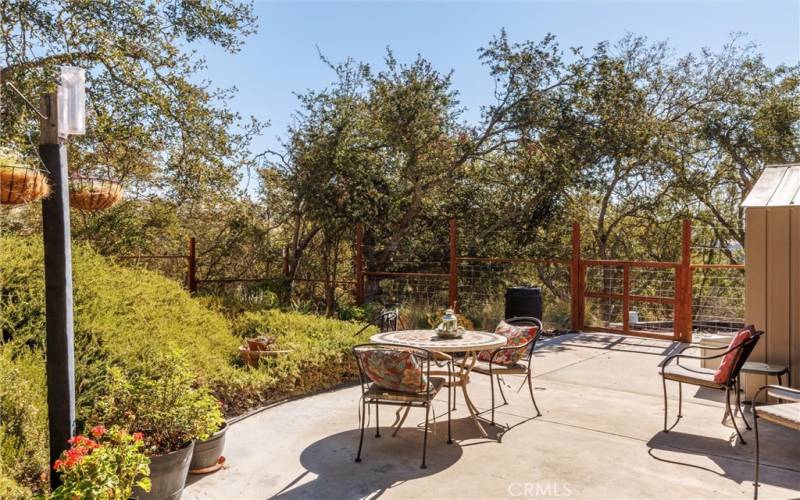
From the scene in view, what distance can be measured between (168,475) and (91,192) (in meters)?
2.36

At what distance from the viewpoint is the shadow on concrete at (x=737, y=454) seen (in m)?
3.14

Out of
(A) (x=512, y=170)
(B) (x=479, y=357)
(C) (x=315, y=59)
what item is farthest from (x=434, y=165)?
(B) (x=479, y=357)

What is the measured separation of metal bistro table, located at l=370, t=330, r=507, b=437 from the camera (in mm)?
3811

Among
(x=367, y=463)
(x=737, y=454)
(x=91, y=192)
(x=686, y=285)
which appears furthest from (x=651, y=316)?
(x=91, y=192)

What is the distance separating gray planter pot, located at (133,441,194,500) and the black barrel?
6253 mm

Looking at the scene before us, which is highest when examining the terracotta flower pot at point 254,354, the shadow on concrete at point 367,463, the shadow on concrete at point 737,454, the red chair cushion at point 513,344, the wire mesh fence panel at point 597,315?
the red chair cushion at point 513,344

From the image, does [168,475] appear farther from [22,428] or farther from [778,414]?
[778,414]

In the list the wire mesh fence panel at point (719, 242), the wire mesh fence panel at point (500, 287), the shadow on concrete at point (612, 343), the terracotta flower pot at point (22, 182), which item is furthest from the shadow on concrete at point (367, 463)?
the wire mesh fence panel at point (719, 242)

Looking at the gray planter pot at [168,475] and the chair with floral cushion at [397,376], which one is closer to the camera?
the gray planter pot at [168,475]

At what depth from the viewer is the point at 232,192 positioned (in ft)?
29.8

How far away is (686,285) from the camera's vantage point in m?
7.73

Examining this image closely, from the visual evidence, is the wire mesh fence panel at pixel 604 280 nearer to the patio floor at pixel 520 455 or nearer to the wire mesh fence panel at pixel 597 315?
the wire mesh fence panel at pixel 597 315

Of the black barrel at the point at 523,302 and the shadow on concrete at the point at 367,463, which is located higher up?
the black barrel at the point at 523,302

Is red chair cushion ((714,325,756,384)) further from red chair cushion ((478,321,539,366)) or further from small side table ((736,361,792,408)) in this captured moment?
red chair cushion ((478,321,539,366))
